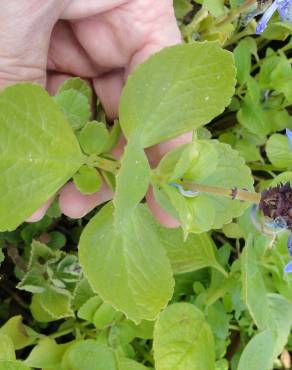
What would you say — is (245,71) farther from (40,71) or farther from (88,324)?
(88,324)

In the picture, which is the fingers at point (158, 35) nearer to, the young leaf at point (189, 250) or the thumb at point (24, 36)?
the thumb at point (24, 36)

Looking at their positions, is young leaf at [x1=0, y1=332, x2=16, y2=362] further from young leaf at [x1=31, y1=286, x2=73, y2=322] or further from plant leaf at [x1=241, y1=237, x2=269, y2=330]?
plant leaf at [x1=241, y1=237, x2=269, y2=330]

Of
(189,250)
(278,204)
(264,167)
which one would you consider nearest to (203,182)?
(278,204)

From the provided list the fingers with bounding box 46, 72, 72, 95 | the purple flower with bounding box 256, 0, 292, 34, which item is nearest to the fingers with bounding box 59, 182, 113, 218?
the fingers with bounding box 46, 72, 72, 95

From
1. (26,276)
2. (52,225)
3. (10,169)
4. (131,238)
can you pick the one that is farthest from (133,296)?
(52,225)

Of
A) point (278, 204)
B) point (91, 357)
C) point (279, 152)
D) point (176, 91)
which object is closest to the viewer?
point (278, 204)

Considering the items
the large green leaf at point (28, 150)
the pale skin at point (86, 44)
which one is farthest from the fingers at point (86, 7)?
the large green leaf at point (28, 150)

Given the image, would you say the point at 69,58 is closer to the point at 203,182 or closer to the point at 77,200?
the point at 77,200
